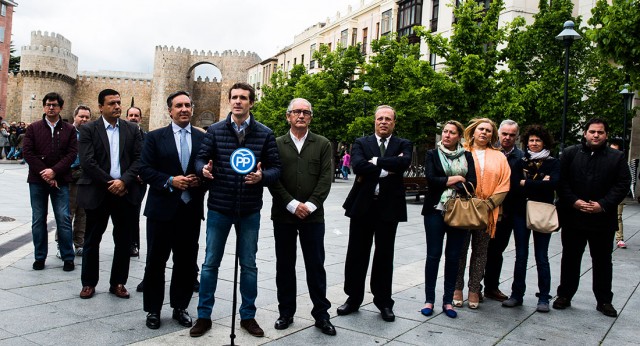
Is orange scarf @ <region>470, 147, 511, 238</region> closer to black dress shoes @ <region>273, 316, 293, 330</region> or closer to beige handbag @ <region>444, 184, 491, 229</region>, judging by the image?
beige handbag @ <region>444, 184, 491, 229</region>

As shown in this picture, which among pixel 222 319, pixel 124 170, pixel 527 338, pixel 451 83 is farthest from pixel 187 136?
pixel 451 83

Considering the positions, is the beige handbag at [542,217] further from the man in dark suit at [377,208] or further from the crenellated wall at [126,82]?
the crenellated wall at [126,82]

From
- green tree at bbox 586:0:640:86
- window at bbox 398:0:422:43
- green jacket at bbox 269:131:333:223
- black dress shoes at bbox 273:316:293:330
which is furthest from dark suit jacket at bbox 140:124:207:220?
window at bbox 398:0:422:43

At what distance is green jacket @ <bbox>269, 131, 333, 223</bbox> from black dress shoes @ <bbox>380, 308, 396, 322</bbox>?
106cm

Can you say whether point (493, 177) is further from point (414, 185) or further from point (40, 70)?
point (40, 70)

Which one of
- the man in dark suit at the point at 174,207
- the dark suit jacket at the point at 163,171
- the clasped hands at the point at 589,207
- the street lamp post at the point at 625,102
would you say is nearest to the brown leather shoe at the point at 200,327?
the man in dark suit at the point at 174,207

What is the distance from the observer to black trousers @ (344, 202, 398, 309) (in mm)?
5371

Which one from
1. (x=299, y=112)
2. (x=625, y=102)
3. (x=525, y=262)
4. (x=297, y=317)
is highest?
(x=625, y=102)

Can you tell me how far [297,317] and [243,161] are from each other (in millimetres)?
1736

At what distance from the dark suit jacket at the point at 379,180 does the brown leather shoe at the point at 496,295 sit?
5.36 ft

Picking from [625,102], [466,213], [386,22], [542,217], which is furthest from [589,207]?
[386,22]

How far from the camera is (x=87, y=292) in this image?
5.48 metres

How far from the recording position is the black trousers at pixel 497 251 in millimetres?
6176

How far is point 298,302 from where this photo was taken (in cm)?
572
